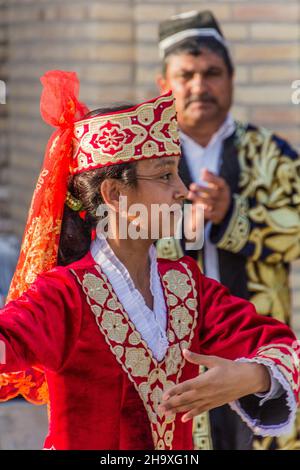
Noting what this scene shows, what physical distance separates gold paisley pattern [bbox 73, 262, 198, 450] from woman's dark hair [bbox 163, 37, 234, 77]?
2254mm

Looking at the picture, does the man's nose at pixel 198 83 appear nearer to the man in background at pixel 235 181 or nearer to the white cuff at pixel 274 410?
the man in background at pixel 235 181

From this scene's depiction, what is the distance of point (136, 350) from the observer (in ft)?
10.3

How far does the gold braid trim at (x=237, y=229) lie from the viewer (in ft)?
16.3

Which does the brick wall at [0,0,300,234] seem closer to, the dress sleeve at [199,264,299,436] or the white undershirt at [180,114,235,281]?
the white undershirt at [180,114,235,281]

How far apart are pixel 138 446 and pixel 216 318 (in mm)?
408

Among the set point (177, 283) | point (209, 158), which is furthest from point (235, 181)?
point (177, 283)

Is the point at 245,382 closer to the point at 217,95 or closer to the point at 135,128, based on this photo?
the point at 135,128

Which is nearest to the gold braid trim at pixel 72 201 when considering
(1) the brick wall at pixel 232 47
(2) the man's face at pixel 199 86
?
(2) the man's face at pixel 199 86

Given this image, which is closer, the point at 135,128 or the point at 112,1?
the point at 135,128

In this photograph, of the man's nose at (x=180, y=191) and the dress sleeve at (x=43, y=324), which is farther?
the man's nose at (x=180, y=191)

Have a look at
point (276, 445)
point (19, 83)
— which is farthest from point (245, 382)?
point (19, 83)

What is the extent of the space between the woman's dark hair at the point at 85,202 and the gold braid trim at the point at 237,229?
5.63 ft

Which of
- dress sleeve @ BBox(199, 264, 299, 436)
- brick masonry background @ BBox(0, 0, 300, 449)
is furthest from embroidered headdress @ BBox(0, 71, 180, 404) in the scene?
brick masonry background @ BBox(0, 0, 300, 449)

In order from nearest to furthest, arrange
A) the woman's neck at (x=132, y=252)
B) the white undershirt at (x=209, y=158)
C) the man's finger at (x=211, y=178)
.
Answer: the woman's neck at (x=132, y=252) < the man's finger at (x=211, y=178) < the white undershirt at (x=209, y=158)
